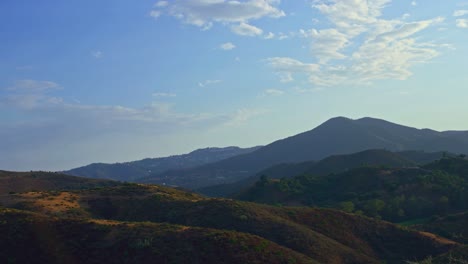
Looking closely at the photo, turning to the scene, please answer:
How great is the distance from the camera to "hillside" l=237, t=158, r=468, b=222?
82062 mm

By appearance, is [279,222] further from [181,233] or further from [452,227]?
[452,227]

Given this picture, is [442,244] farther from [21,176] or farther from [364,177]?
[21,176]

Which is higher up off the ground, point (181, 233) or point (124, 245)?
point (181, 233)

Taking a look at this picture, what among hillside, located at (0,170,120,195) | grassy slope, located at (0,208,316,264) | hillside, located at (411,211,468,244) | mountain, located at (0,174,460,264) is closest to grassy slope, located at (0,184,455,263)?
mountain, located at (0,174,460,264)

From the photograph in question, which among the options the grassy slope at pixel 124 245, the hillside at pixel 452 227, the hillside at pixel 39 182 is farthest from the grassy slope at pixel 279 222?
the hillside at pixel 39 182

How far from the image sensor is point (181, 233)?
35875mm

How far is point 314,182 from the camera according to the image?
113 m

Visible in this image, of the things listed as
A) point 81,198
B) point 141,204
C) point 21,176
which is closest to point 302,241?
point 141,204

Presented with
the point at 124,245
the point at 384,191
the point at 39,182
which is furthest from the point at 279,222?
the point at 39,182

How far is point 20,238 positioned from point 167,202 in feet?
71.3

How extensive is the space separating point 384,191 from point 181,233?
67543 mm

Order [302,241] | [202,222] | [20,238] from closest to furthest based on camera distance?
[20,238] < [302,241] < [202,222]

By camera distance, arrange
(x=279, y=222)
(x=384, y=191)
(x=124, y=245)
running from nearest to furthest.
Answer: (x=124, y=245), (x=279, y=222), (x=384, y=191)

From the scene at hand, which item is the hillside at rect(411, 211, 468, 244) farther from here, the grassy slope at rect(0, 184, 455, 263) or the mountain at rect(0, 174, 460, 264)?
the grassy slope at rect(0, 184, 455, 263)
